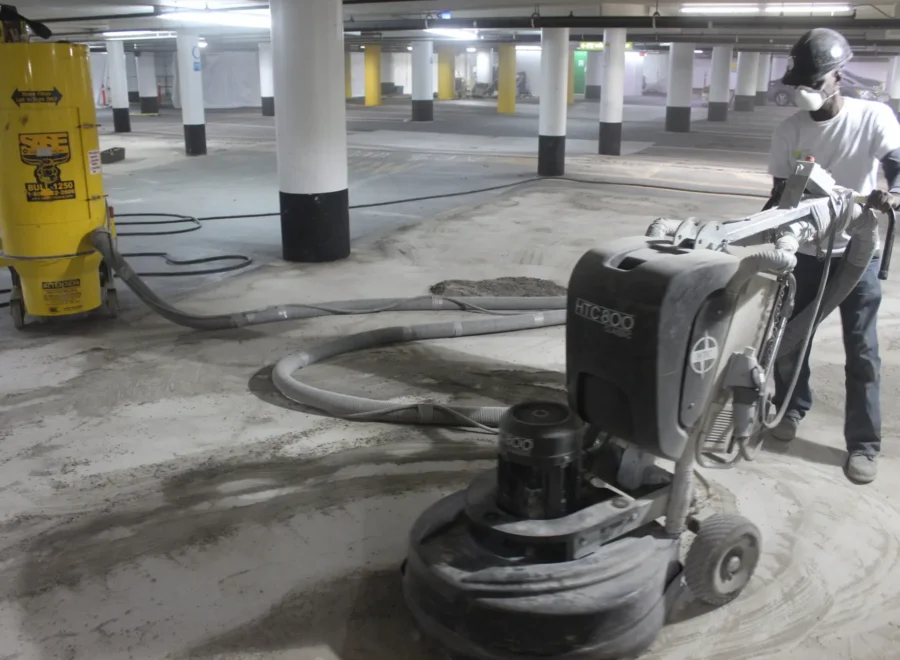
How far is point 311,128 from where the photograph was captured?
5.72m

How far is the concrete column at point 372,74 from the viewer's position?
26500 millimetres

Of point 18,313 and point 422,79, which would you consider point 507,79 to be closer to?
point 422,79

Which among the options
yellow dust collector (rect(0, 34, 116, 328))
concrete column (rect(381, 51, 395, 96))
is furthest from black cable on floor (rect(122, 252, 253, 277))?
concrete column (rect(381, 51, 395, 96))

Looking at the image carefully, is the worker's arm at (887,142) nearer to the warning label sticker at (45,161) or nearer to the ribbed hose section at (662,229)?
the ribbed hose section at (662,229)

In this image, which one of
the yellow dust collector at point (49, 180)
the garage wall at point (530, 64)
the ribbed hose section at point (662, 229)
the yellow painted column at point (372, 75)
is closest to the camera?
the ribbed hose section at point (662, 229)

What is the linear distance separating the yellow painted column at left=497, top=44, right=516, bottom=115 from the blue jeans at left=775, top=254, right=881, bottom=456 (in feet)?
71.0

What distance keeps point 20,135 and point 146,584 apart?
298 centimetres

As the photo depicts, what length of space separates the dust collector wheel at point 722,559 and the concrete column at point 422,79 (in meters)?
18.5

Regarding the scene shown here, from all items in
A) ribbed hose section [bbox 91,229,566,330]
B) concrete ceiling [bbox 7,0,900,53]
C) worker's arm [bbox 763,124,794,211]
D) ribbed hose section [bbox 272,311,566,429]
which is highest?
concrete ceiling [bbox 7,0,900,53]

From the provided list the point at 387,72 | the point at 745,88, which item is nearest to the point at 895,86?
the point at 745,88

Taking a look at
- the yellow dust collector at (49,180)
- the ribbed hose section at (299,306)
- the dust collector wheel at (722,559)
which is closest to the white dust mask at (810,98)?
the dust collector wheel at (722,559)

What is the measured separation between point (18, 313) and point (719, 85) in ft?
70.2

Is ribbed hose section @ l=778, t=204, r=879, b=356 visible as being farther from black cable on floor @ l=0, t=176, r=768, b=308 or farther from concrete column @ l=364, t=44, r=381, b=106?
concrete column @ l=364, t=44, r=381, b=106

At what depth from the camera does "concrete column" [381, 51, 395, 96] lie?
3350 centimetres
